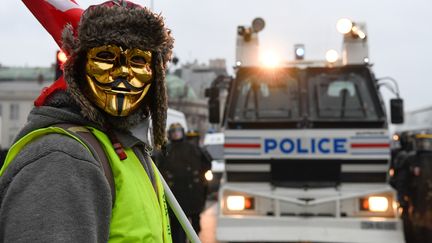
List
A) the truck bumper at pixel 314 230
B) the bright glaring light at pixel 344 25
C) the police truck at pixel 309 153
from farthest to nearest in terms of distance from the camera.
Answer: the bright glaring light at pixel 344 25, the police truck at pixel 309 153, the truck bumper at pixel 314 230

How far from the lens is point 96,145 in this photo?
154 centimetres

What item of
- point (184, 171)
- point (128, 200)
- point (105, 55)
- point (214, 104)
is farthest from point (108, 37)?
point (184, 171)

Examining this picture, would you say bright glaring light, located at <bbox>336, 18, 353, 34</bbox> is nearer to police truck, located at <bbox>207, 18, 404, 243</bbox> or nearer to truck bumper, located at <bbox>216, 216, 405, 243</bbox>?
police truck, located at <bbox>207, 18, 404, 243</bbox>

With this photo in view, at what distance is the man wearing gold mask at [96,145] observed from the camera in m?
1.31

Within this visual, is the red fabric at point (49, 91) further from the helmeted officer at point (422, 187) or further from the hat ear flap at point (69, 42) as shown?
the helmeted officer at point (422, 187)

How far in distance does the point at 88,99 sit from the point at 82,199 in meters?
0.45

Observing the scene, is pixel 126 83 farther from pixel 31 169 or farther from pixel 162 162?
pixel 162 162

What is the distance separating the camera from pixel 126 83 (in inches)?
69.3

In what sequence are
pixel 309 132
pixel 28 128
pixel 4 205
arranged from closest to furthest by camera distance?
pixel 4 205 < pixel 28 128 < pixel 309 132

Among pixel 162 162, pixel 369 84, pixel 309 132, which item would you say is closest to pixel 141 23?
pixel 309 132

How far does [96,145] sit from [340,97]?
567 centimetres

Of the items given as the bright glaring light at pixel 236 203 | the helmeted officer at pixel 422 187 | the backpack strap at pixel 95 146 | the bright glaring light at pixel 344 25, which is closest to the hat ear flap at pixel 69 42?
the backpack strap at pixel 95 146

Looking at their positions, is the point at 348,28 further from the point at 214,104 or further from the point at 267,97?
the point at 214,104

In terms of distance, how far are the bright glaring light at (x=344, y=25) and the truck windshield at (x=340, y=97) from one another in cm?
60
